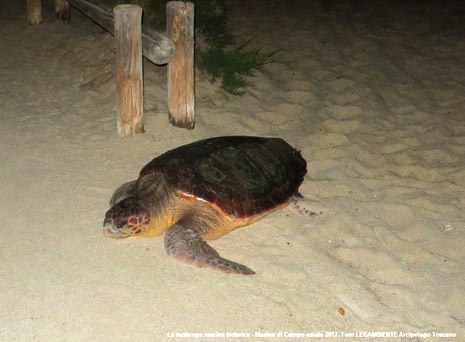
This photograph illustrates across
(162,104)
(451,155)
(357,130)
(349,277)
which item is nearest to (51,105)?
→ (162,104)

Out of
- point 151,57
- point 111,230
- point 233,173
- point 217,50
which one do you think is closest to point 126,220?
point 111,230

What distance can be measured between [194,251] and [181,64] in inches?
69.8

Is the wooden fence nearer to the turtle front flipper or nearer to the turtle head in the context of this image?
the turtle head

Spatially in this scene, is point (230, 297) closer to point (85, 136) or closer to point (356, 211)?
point (356, 211)

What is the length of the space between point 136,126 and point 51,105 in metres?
1.16

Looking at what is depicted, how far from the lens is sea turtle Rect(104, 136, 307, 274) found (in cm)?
276

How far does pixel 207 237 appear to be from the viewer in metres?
2.92

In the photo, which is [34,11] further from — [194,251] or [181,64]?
[194,251]

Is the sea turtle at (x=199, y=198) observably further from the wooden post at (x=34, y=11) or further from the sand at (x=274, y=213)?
the wooden post at (x=34, y=11)

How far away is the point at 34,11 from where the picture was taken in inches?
257

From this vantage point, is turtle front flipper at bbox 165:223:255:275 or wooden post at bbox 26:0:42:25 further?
wooden post at bbox 26:0:42:25

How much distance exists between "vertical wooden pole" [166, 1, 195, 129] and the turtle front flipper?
1.48m

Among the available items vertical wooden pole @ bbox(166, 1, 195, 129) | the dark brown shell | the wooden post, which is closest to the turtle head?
the dark brown shell

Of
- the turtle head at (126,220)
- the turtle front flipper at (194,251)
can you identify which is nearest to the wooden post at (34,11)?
the turtle head at (126,220)
